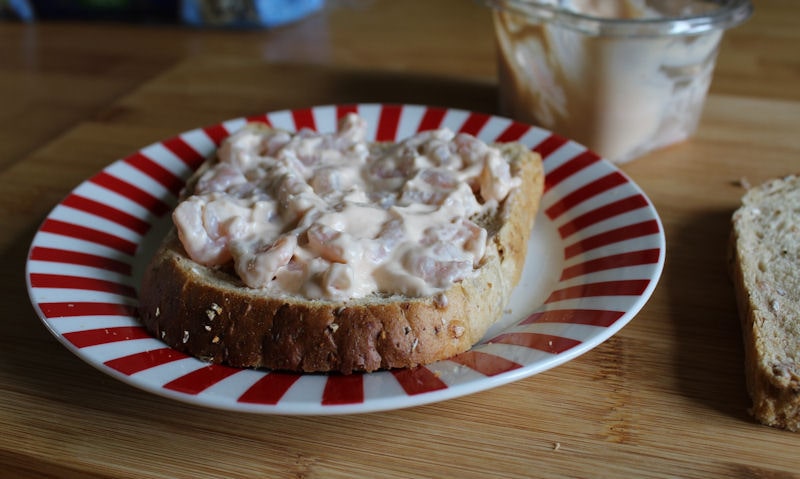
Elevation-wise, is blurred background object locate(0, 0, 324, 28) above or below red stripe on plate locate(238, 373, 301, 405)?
above

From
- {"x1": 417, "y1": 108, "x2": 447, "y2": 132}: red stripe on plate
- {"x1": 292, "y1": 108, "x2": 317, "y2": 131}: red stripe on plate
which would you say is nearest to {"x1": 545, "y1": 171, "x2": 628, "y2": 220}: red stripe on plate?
{"x1": 417, "y1": 108, "x2": 447, "y2": 132}: red stripe on plate

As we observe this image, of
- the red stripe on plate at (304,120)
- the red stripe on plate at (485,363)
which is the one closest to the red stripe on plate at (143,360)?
the red stripe on plate at (485,363)

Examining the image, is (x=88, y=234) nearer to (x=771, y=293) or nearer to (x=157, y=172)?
(x=157, y=172)

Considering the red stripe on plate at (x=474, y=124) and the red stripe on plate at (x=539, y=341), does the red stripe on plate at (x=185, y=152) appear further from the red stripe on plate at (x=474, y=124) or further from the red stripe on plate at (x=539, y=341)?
the red stripe on plate at (x=539, y=341)

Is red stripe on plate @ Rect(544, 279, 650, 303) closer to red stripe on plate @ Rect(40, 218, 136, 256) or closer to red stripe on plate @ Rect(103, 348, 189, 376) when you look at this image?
red stripe on plate @ Rect(103, 348, 189, 376)

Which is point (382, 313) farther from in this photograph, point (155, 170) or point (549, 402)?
point (155, 170)

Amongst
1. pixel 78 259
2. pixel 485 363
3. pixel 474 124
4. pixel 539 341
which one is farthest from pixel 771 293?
pixel 78 259
